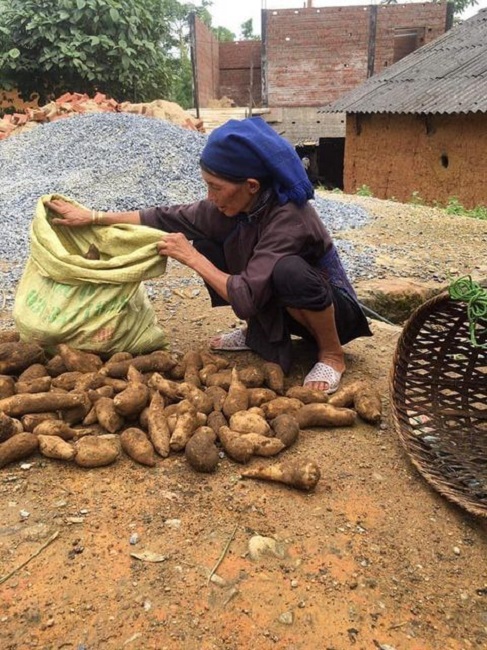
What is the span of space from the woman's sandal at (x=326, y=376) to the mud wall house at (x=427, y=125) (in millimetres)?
6688

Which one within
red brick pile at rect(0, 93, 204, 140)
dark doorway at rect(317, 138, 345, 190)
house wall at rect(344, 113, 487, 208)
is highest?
red brick pile at rect(0, 93, 204, 140)

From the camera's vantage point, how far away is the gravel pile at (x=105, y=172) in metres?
5.46

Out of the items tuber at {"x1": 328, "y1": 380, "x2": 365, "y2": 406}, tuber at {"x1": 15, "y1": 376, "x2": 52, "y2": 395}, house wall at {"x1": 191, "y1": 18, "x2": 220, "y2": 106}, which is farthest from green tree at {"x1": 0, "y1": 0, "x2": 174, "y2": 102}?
tuber at {"x1": 328, "y1": 380, "x2": 365, "y2": 406}

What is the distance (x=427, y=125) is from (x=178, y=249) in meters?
8.10

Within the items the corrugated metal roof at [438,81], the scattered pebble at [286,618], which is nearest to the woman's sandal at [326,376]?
the scattered pebble at [286,618]

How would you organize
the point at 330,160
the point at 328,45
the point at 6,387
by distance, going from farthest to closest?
the point at 330,160 < the point at 328,45 < the point at 6,387

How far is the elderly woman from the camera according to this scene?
2277 mm

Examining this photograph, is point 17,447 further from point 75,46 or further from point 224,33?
point 224,33

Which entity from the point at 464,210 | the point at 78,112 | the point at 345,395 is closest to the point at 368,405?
the point at 345,395

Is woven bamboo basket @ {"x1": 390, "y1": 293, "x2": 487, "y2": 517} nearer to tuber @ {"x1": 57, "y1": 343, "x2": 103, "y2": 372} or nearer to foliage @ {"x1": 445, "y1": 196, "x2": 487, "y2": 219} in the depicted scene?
tuber @ {"x1": 57, "y1": 343, "x2": 103, "y2": 372}

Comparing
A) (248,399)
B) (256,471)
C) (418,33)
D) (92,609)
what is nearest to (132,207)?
(248,399)

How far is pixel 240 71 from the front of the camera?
16.3 metres

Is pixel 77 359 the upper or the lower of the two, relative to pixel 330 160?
upper

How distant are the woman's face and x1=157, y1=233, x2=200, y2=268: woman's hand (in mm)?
200
